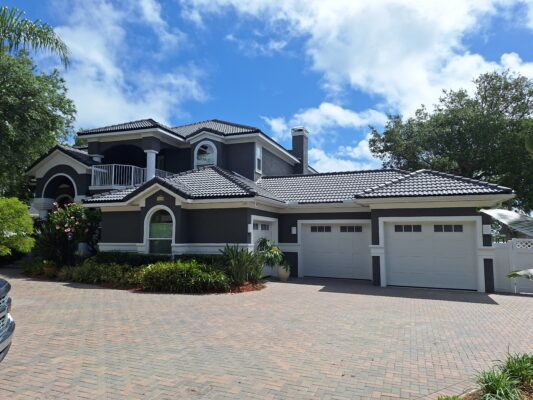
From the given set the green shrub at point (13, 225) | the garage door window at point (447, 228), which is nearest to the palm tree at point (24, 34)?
the green shrub at point (13, 225)

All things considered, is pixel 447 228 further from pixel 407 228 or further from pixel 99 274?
pixel 99 274

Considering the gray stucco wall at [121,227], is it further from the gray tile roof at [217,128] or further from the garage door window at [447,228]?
the garage door window at [447,228]

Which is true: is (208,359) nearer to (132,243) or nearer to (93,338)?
(93,338)

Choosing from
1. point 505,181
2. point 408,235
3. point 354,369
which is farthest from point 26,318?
point 505,181

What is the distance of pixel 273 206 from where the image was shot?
1727 centimetres

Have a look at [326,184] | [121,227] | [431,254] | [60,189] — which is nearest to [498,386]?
[431,254]

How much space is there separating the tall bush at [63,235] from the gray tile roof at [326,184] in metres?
8.83

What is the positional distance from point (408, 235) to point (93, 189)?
1592 cm

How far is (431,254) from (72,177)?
60.5 ft

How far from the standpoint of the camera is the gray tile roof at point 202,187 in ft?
50.1

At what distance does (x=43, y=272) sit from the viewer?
16.7m

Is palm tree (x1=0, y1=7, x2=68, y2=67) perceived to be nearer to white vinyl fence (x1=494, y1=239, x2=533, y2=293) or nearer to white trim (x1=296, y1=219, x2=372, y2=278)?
white trim (x1=296, y1=219, x2=372, y2=278)

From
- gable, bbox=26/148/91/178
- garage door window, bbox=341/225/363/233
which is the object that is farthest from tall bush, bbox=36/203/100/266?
garage door window, bbox=341/225/363/233

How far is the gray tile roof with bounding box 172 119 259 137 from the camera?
2125cm
